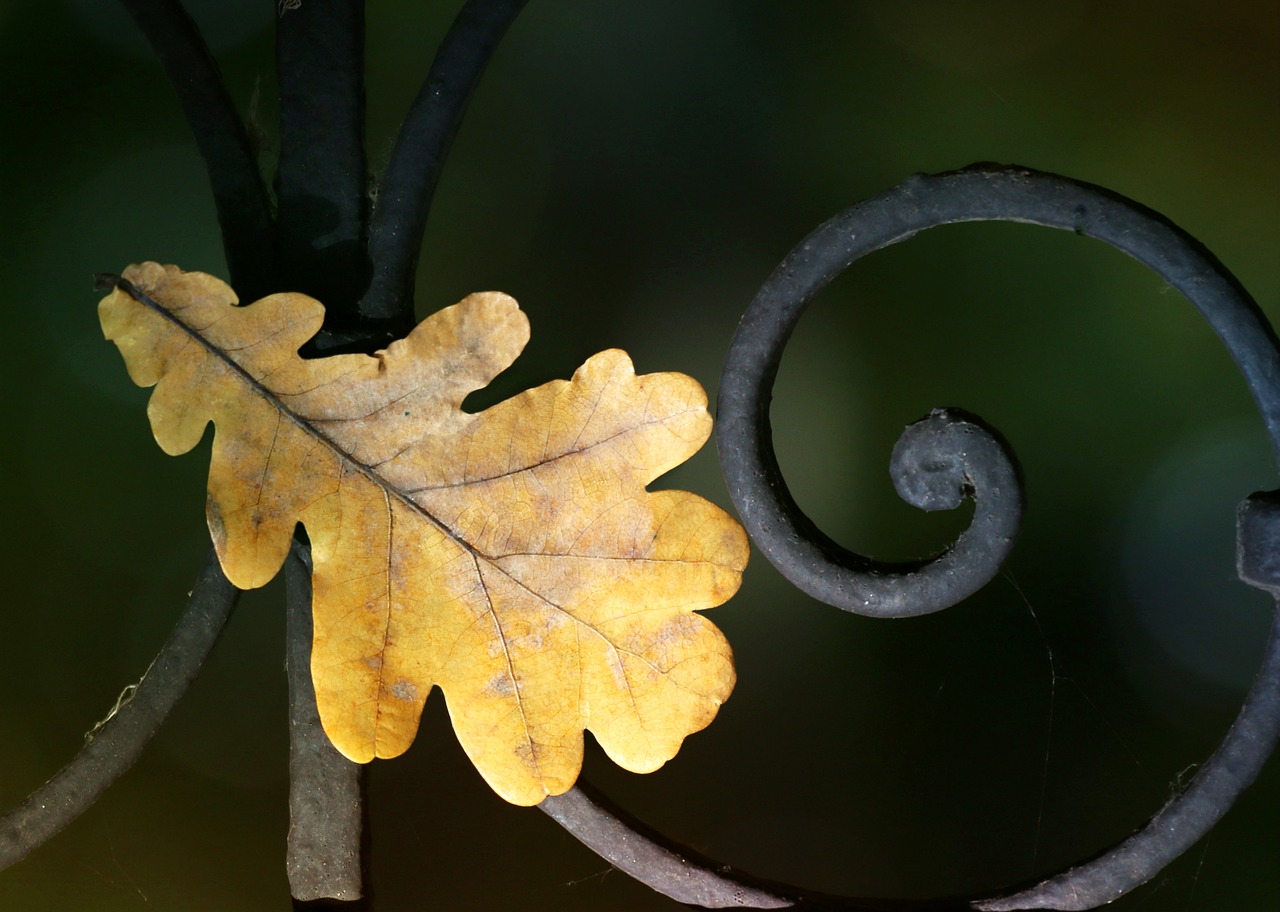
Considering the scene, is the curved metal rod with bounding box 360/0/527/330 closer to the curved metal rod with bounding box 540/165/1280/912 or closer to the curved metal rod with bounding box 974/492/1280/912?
the curved metal rod with bounding box 540/165/1280/912

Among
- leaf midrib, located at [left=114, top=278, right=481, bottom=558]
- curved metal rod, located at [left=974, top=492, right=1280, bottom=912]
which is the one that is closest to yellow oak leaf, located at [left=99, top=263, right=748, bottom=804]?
leaf midrib, located at [left=114, top=278, right=481, bottom=558]

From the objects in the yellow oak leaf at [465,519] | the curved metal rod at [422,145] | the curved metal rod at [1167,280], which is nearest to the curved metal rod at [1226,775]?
the curved metal rod at [1167,280]

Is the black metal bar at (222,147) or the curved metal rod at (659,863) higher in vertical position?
the black metal bar at (222,147)

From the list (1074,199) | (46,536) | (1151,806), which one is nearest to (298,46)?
(1074,199)

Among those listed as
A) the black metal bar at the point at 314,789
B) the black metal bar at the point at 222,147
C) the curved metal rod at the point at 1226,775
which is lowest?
the black metal bar at the point at 314,789

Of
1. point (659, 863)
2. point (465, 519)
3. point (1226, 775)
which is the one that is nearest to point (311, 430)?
point (465, 519)

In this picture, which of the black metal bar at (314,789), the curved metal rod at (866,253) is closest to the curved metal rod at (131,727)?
the black metal bar at (314,789)

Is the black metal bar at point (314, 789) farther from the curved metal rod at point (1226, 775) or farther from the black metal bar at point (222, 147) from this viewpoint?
the curved metal rod at point (1226, 775)
